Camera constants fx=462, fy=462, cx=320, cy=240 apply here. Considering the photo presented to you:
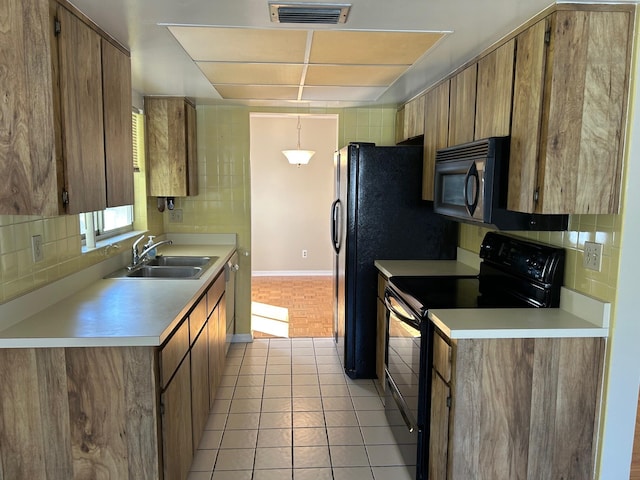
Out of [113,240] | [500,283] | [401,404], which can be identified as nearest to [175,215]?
[113,240]

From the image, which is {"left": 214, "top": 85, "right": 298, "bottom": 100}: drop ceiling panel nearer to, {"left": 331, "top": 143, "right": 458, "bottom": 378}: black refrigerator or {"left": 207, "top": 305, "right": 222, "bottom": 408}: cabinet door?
{"left": 331, "top": 143, "right": 458, "bottom": 378}: black refrigerator

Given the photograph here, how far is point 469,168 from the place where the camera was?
221cm

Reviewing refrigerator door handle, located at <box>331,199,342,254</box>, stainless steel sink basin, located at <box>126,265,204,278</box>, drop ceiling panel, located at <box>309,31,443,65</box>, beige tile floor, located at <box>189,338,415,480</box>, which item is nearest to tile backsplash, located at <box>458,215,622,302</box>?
drop ceiling panel, located at <box>309,31,443,65</box>

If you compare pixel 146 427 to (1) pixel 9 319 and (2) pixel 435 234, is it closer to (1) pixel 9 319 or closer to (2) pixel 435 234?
(1) pixel 9 319

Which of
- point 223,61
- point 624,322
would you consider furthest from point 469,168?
point 223,61

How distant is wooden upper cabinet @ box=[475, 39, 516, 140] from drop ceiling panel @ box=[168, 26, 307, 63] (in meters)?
0.89

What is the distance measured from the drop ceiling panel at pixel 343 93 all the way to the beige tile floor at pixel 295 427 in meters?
2.13

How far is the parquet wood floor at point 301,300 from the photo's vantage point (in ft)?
15.4

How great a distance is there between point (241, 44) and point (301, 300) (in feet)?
13.1

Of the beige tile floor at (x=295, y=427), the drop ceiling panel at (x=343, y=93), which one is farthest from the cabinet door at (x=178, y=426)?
the drop ceiling panel at (x=343, y=93)

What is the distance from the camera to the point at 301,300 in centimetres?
585

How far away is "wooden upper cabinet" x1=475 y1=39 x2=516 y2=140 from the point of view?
2033 millimetres

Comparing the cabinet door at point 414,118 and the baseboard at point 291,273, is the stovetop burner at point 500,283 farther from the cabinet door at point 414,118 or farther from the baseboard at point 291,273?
the baseboard at point 291,273

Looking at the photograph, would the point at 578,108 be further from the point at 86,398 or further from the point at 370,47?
the point at 86,398
